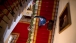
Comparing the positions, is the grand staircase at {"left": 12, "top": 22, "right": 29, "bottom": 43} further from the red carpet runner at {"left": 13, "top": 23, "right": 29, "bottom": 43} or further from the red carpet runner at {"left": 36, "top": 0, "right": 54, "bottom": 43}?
the red carpet runner at {"left": 36, "top": 0, "right": 54, "bottom": 43}

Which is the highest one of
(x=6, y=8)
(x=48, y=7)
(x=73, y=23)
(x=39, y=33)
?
(x=48, y=7)

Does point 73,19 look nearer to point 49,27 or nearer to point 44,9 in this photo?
point 49,27

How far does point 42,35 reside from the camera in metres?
5.14

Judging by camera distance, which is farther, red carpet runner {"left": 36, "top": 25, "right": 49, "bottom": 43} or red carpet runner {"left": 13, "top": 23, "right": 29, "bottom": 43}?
red carpet runner {"left": 13, "top": 23, "right": 29, "bottom": 43}

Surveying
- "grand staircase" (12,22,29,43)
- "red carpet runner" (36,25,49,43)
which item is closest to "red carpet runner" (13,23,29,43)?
"grand staircase" (12,22,29,43)

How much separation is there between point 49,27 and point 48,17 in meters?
0.59

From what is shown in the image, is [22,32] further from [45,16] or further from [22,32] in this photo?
[45,16]

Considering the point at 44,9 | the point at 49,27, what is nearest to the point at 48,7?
the point at 44,9

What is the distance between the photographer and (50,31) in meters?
5.12

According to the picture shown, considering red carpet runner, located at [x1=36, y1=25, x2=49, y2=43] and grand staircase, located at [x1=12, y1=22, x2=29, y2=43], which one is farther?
grand staircase, located at [x1=12, y1=22, x2=29, y2=43]

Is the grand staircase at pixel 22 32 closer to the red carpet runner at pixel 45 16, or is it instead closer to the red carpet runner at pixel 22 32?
the red carpet runner at pixel 22 32

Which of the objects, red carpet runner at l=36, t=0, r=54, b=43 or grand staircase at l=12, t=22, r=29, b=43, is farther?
grand staircase at l=12, t=22, r=29, b=43

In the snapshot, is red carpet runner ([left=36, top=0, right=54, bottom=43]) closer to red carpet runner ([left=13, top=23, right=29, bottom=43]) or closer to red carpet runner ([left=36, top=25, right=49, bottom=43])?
red carpet runner ([left=36, top=25, right=49, bottom=43])

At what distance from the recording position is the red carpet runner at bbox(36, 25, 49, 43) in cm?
506
